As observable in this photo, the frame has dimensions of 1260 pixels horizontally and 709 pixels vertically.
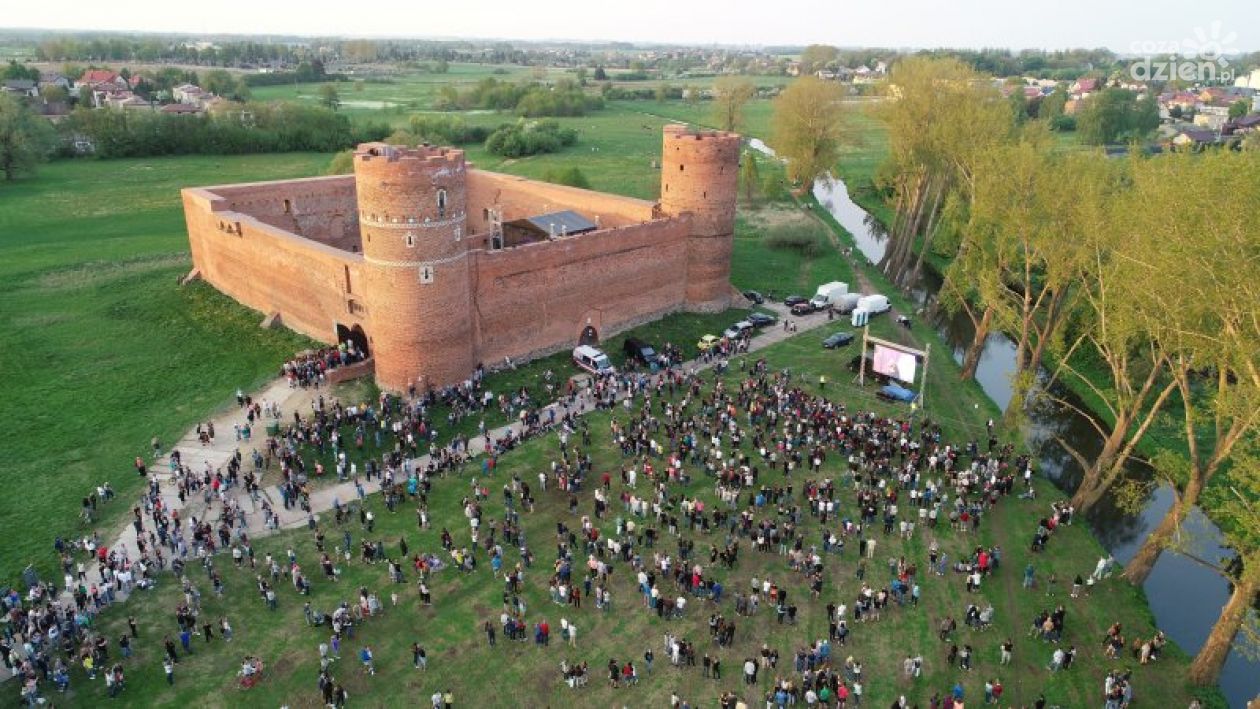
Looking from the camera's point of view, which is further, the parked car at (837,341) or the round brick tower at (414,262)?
the parked car at (837,341)

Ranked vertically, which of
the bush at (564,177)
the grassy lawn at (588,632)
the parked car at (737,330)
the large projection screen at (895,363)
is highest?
the bush at (564,177)

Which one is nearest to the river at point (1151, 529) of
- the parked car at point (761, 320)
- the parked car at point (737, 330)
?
the parked car at point (761, 320)

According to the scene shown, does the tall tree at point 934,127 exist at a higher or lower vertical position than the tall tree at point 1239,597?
higher

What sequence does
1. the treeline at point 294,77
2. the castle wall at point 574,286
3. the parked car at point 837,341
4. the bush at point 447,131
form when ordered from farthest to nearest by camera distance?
the treeline at point 294,77 < the bush at point 447,131 < the parked car at point 837,341 < the castle wall at point 574,286

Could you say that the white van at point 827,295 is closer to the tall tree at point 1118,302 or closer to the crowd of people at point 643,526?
the crowd of people at point 643,526

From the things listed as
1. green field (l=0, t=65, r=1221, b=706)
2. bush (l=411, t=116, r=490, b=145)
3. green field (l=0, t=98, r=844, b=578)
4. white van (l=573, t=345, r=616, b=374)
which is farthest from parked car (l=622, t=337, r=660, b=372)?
bush (l=411, t=116, r=490, b=145)

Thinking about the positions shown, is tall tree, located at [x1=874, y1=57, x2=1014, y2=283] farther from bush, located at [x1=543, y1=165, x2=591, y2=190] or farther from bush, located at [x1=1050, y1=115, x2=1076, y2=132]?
bush, located at [x1=1050, y1=115, x2=1076, y2=132]

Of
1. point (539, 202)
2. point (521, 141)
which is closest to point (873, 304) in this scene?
point (539, 202)

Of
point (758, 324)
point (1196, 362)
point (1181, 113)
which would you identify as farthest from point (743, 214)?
point (1181, 113)
